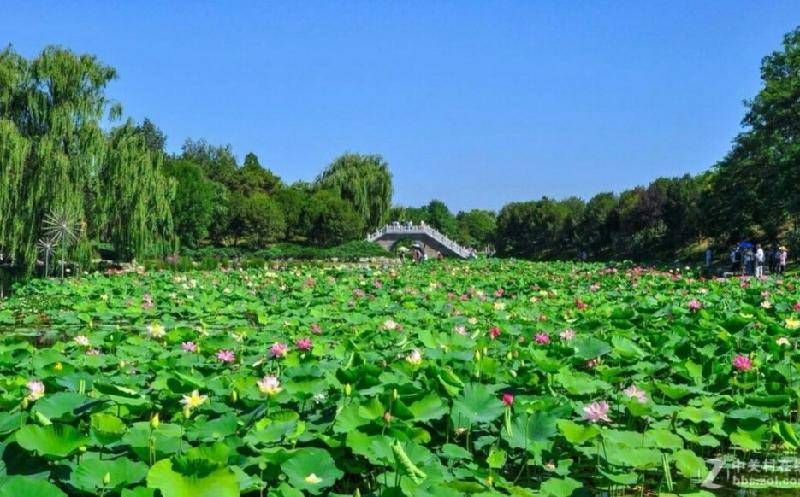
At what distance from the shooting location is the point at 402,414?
2348 mm

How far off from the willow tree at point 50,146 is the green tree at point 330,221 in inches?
885

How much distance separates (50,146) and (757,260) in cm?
1509

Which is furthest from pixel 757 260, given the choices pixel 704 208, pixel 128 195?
pixel 128 195

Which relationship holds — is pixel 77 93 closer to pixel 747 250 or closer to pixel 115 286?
pixel 115 286

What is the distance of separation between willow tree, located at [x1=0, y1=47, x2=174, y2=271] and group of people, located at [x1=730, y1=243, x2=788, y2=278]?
1400 cm

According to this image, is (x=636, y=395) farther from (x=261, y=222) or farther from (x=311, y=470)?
(x=261, y=222)

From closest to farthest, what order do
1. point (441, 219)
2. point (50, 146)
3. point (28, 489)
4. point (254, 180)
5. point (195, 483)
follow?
point (28, 489) → point (195, 483) → point (50, 146) → point (254, 180) → point (441, 219)

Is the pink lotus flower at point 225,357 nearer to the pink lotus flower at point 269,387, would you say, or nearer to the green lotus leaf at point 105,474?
the pink lotus flower at point 269,387

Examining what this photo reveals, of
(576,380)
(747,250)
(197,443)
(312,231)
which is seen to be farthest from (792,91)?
(312,231)

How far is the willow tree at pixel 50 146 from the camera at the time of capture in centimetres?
1466

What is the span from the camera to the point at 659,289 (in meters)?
9.24

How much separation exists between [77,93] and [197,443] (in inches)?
609

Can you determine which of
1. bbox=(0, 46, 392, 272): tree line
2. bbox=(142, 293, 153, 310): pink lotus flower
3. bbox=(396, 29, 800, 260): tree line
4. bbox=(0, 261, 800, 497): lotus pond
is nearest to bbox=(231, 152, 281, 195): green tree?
bbox=(396, 29, 800, 260): tree line

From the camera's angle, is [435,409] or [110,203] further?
[110,203]
